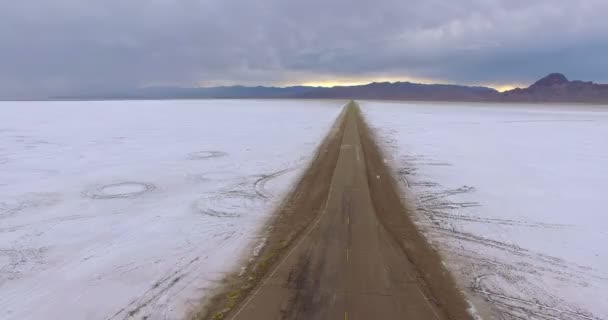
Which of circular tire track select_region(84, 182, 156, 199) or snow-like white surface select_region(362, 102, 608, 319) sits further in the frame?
circular tire track select_region(84, 182, 156, 199)

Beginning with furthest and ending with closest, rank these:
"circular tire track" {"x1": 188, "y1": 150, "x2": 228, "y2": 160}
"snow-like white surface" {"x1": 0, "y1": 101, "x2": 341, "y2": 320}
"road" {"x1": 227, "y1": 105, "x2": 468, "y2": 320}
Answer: "circular tire track" {"x1": 188, "y1": 150, "x2": 228, "y2": 160} → "snow-like white surface" {"x1": 0, "y1": 101, "x2": 341, "y2": 320} → "road" {"x1": 227, "y1": 105, "x2": 468, "y2": 320}

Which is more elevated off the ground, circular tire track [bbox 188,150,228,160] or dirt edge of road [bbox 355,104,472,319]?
circular tire track [bbox 188,150,228,160]

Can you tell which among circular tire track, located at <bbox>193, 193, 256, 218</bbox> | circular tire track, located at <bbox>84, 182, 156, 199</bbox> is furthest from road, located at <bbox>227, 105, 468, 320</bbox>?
circular tire track, located at <bbox>84, 182, 156, 199</bbox>

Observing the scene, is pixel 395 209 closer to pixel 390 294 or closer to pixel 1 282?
pixel 390 294

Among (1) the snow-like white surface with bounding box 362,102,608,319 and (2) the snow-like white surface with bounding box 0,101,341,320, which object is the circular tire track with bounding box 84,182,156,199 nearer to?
(2) the snow-like white surface with bounding box 0,101,341,320

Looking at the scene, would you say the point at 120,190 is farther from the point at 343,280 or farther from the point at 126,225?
the point at 343,280

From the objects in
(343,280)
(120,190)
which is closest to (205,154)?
(120,190)

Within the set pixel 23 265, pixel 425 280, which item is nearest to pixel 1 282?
pixel 23 265
